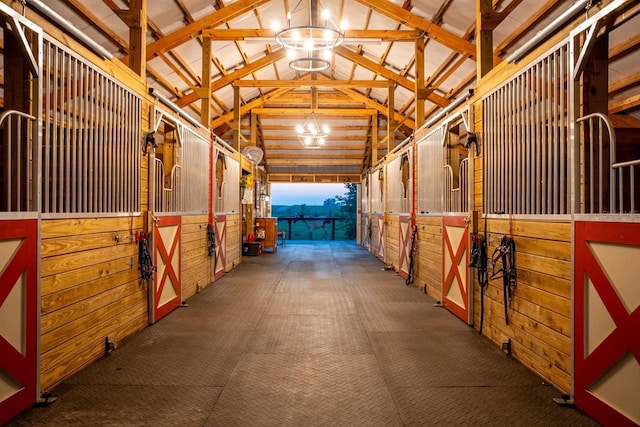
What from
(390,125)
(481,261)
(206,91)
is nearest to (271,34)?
(206,91)

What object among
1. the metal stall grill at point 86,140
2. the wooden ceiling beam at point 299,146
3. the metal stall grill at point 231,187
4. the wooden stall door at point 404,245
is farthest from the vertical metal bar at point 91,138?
the wooden ceiling beam at point 299,146

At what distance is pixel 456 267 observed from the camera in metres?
4.70

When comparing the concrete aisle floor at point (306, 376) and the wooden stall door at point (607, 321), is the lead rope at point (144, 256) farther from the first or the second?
the wooden stall door at point (607, 321)

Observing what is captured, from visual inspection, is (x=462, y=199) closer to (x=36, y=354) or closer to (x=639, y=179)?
(x=639, y=179)

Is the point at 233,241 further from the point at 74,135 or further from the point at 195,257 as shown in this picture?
the point at 74,135

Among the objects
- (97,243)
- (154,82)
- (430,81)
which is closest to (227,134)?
(154,82)

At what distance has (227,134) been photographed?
16672 mm

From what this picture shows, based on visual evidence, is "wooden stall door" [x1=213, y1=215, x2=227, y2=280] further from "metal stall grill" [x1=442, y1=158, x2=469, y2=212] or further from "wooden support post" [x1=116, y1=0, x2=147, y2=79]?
"metal stall grill" [x1=442, y1=158, x2=469, y2=212]

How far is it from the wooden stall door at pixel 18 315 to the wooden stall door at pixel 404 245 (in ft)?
18.7

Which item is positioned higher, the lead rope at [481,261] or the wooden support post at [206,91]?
the wooden support post at [206,91]

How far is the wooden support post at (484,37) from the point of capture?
13.9 ft

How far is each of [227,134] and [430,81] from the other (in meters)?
9.13

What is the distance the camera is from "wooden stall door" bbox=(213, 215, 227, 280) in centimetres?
727

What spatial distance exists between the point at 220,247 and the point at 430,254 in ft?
11.9
